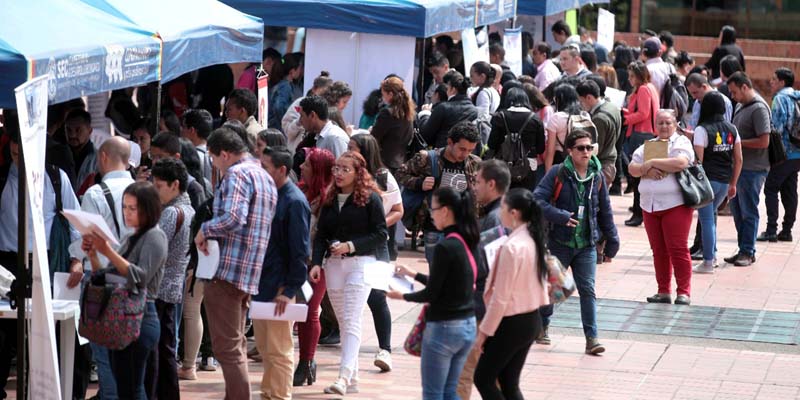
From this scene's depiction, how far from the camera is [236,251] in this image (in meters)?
7.61

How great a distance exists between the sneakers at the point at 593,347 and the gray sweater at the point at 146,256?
400 centimetres

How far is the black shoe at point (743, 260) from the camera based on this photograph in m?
14.0

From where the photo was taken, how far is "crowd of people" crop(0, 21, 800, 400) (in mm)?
7090

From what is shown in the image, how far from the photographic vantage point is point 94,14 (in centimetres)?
877

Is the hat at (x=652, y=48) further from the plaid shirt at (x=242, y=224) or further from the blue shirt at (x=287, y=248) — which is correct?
the plaid shirt at (x=242, y=224)

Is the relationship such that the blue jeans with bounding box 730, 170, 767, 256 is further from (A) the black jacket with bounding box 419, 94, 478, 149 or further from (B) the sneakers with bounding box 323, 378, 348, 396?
(B) the sneakers with bounding box 323, 378, 348, 396

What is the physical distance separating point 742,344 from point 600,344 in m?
1.21

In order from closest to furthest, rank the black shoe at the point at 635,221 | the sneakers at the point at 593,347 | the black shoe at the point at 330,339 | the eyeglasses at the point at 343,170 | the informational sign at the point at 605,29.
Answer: the eyeglasses at the point at 343,170 → the sneakers at the point at 593,347 → the black shoe at the point at 330,339 → the black shoe at the point at 635,221 → the informational sign at the point at 605,29

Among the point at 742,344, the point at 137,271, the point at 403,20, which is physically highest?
the point at 403,20

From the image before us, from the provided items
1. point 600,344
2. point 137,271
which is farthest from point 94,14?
point 600,344

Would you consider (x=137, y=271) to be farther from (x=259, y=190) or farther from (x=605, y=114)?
(x=605, y=114)

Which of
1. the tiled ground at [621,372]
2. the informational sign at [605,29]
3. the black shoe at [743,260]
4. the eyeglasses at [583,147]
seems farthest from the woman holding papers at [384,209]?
the informational sign at [605,29]

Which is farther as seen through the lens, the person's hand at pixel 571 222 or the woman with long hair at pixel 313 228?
the person's hand at pixel 571 222

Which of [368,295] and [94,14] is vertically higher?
[94,14]
